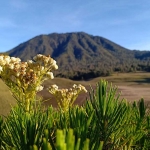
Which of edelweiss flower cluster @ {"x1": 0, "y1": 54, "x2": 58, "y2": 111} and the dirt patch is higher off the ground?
edelweiss flower cluster @ {"x1": 0, "y1": 54, "x2": 58, "y2": 111}

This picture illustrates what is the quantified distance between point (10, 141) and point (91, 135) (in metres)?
0.45

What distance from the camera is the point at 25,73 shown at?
192 centimetres

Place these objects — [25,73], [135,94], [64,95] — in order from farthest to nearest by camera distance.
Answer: [135,94]
[64,95]
[25,73]

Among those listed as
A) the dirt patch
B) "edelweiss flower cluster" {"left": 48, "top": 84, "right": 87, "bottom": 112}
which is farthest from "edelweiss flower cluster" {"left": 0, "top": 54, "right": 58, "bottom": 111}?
the dirt patch

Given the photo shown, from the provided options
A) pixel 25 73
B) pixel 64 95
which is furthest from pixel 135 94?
pixel 25 73

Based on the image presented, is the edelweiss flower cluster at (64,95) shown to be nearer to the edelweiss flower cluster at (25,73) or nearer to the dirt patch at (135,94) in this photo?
the edelweiss flower cluster at (25,73)

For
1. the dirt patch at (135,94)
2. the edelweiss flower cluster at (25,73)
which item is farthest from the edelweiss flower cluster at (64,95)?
the dirt patch at (135,94)

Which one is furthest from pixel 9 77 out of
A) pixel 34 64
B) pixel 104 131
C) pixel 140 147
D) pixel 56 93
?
pixel 140 147

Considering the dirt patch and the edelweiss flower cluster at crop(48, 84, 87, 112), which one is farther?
the dirt patch

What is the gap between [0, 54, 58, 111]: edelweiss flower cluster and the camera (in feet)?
6.05

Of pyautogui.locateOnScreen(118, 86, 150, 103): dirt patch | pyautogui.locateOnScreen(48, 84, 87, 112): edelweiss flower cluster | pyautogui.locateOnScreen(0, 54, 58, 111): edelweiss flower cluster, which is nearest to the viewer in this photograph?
pyautogui.locateOnScreen(0, 54, 58, 111): edelweiss flower cluster

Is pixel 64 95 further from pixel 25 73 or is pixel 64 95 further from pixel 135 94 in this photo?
pixel 135 94

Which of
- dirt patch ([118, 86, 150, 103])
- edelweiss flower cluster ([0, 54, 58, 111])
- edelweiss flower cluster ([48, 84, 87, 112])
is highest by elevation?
edelweiss flower cluster ([0, 54, 58, 111])

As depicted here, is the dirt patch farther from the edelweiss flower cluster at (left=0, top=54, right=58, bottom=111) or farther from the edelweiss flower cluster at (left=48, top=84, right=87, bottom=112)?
the edelweiss flower cluster at (left=0, top=54, right=58, bottom=111)
